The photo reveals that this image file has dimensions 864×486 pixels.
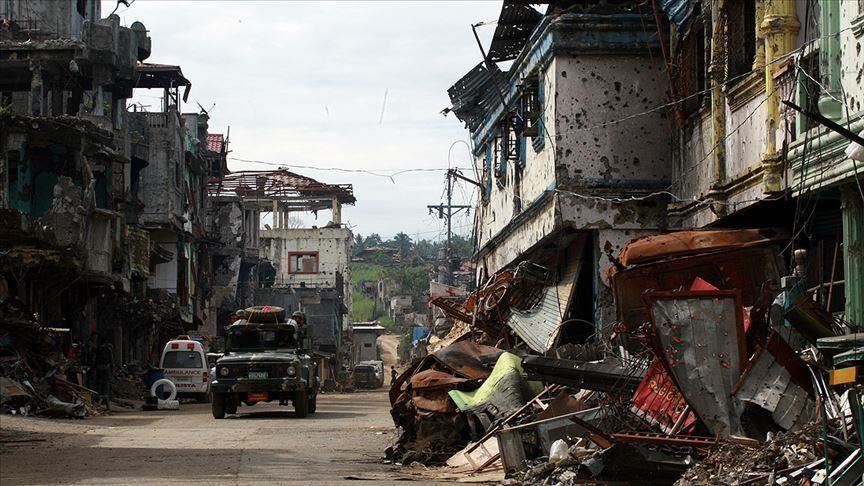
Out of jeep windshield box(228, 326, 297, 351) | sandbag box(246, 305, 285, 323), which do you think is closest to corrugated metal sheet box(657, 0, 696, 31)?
jeep windshield box(228, 326, 297, 351)

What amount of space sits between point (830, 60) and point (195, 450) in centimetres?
1086

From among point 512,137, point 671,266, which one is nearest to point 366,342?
point 512,137

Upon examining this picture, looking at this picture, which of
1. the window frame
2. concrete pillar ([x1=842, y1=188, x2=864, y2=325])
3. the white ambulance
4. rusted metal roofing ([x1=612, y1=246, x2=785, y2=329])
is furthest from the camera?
the window frame

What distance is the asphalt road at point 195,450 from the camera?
14.8 metres

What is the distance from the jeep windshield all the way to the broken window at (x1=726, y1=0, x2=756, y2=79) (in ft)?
53.1

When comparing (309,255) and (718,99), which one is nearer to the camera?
(718,99)

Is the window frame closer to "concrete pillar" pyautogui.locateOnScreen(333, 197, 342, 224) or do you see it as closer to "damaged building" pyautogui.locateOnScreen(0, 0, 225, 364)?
"concrete pillar" pyautogui.locateOnScreen(333, 197, 342, 224)

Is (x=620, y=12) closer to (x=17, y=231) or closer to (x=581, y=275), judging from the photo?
(x=581, y=275)

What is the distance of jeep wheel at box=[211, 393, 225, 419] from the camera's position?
96.6ft

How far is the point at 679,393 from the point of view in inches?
508

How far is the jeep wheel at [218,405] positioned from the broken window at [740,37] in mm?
16146

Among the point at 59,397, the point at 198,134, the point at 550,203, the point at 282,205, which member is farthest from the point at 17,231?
the point at 282,205

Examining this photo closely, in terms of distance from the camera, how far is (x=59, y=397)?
31.2 meters

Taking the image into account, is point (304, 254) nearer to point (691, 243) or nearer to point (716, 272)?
point (691, 243)
